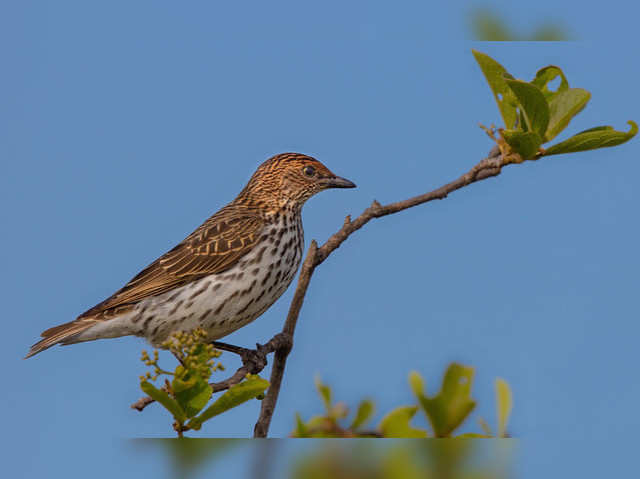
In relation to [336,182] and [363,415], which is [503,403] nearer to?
[363,415]

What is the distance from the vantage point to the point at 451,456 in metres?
2.67

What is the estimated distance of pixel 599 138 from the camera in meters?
4.05

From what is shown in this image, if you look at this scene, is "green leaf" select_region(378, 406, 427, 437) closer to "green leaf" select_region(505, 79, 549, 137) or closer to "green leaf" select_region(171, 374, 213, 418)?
"green leaf" select_region(171, 374, 213, 418)

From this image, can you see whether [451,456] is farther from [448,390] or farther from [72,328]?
[72,328]

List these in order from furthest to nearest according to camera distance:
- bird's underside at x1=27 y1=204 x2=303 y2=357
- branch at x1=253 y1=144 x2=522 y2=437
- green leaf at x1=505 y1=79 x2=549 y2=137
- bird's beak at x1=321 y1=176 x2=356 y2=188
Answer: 1. bird's beak at x1=321 y1=176 x2=356 y2=188
2. bird's underside at x1=27 y1=204 x2=303 y2=357
3. branch at x1=253 y1=144 x2=522 y2=437
4. green leaf at x1=505 y1=79 x2=549 y2=137

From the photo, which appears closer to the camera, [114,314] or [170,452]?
[170,452]

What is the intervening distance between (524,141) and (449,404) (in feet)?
5.29

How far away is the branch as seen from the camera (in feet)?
14.4

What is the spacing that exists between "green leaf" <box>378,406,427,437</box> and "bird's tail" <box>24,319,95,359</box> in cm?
438

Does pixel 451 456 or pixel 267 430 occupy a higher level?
pixel 267 430

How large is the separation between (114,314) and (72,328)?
44 centimetres

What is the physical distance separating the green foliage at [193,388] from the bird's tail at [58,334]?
361 centimetres

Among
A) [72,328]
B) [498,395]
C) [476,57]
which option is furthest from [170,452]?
[72,328]

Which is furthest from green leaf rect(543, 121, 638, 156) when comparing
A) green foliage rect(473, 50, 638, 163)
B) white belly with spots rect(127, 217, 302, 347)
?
white belly with spots rect(127, 217, 302, 347)
